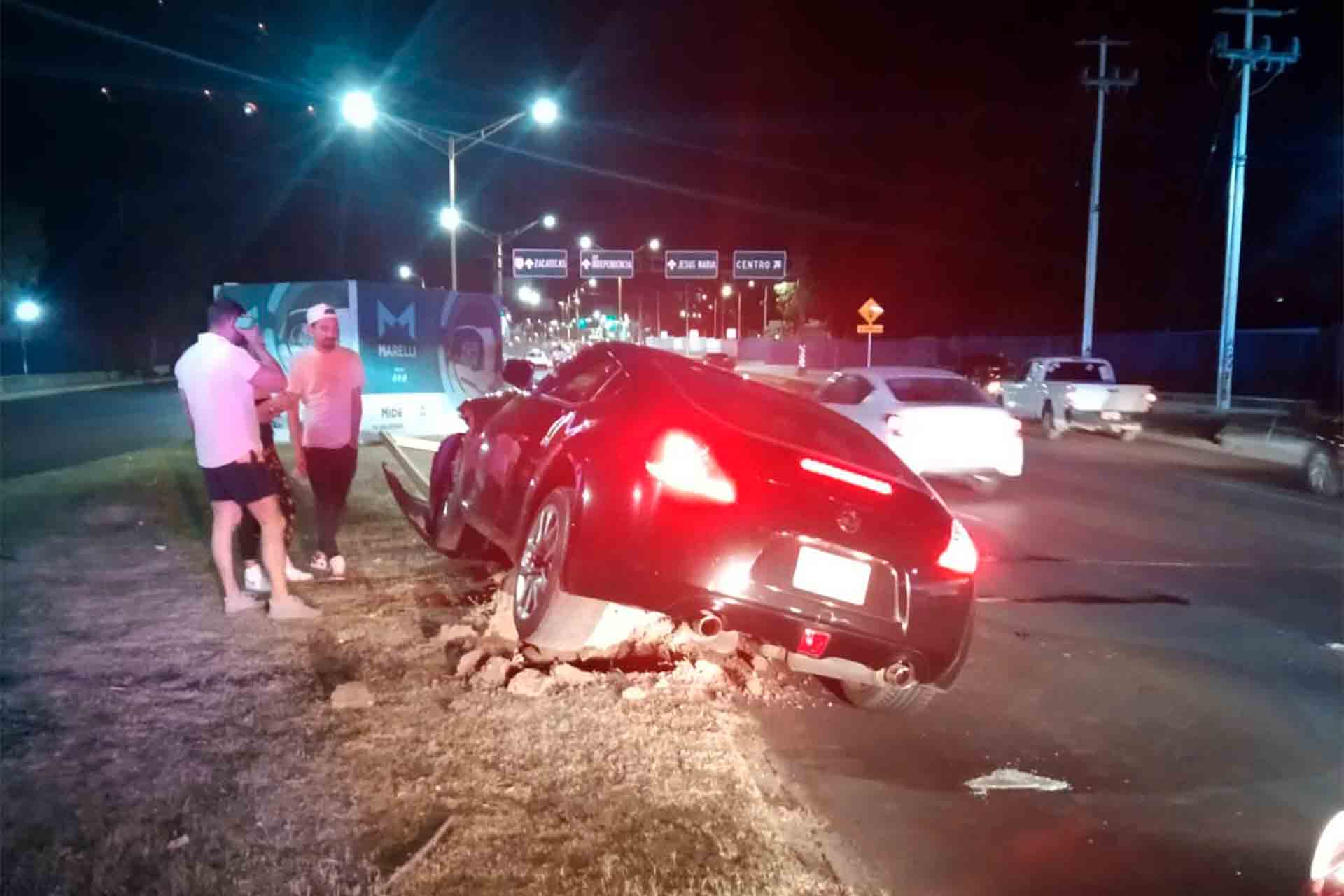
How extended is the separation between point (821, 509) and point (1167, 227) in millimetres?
46828

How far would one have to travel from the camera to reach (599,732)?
5262mm

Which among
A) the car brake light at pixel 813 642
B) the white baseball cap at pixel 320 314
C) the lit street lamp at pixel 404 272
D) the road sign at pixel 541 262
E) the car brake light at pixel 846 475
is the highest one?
the road sign at pixel 541 262

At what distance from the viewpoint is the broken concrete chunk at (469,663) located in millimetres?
5980

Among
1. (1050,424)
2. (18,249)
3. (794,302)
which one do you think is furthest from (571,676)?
(794,302)

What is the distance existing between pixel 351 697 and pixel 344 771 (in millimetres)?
813

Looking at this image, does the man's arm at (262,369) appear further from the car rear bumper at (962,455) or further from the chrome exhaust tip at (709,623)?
the car rear bumper at (962,455)

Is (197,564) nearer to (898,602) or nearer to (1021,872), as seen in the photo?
(898,602)

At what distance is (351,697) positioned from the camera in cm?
550

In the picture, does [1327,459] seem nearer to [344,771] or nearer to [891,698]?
[891,698]

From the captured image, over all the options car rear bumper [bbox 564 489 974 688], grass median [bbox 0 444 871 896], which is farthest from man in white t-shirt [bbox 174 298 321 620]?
car rear bumper [bbox 564 489 974 688]

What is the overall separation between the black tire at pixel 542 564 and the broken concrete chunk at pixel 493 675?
0.64 ft

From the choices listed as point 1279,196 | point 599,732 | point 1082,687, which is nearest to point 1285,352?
point 1279,196

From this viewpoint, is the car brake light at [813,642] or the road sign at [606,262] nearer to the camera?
the car brake light at [813,642]

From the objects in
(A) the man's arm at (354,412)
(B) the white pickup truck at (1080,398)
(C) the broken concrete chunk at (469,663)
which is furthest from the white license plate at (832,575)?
(B) the white pickup truck at (1080,398)
